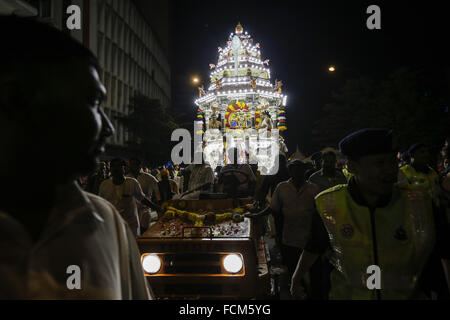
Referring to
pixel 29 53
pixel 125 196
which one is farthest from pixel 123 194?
pixel 29 53

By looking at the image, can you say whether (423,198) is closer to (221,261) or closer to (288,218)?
(221,261)

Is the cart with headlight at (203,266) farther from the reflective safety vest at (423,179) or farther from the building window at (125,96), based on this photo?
the building window at (125,96)

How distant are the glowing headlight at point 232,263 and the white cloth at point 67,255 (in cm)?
240

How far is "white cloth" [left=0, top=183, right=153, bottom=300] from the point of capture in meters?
0.92

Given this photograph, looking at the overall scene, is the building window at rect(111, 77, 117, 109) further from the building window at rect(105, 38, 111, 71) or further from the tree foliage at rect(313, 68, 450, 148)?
the tree foliage at rect(313, 68, 450, 148)

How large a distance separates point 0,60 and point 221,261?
305cm

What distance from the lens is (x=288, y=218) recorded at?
15.8ft

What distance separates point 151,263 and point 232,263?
96 cm

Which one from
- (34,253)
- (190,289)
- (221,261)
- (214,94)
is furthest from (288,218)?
(214,94)

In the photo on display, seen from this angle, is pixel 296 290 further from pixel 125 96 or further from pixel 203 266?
pixel 125 96

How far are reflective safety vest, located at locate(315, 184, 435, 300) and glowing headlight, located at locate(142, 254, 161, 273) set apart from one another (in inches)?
81.4

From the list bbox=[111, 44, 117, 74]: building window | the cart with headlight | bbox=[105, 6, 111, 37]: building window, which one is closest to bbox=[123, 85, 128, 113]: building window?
bbox=[111, 44, 117, 74]: building window

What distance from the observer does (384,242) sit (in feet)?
6.90

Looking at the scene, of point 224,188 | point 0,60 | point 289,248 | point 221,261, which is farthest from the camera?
point 224,188
